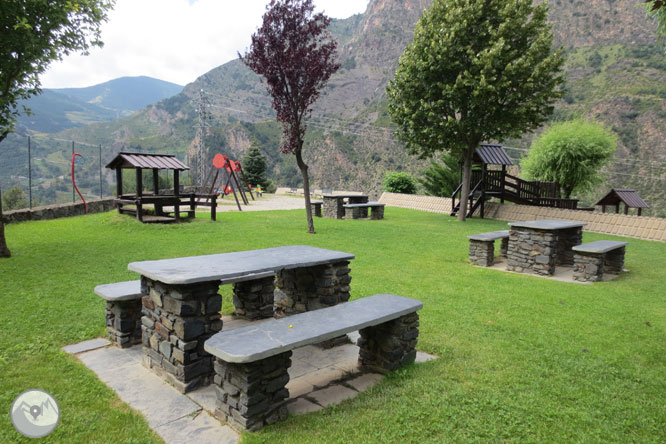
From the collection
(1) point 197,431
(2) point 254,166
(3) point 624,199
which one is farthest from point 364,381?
(2) point 254,166

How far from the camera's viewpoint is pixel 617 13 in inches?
2438

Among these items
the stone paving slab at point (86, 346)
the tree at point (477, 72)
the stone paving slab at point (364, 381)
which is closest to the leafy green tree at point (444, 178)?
the tree at point (477, 72)

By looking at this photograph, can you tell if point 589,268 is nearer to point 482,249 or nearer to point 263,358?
point 482,249

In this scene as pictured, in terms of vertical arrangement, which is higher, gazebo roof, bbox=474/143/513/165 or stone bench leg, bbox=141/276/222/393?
gazebo roof, bbox=474/143/513/165

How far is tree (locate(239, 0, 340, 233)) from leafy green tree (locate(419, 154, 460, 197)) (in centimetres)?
1671

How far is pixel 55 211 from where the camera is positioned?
14.6 metres

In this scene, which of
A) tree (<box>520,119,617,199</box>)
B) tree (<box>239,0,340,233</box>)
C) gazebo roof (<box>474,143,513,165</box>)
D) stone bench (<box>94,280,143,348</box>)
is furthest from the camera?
tree (<box>520,119,617,199</box>)

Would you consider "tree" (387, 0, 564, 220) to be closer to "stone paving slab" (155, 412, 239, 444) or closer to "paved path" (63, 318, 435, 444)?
"paved path" (63, 318, 435, 444)

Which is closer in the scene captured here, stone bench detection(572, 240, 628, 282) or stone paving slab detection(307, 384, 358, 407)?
stone paving slab detection(307, 384, 358, 407)

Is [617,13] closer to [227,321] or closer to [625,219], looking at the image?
[625,219]

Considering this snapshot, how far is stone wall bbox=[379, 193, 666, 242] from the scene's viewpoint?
1356 centimetres

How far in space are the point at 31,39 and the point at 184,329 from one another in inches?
290

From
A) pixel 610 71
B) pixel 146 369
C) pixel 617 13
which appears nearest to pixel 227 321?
pixel 146 369

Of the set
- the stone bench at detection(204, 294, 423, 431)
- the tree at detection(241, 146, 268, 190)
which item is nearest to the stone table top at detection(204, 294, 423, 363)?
the stone bench at detection(204, 294, 423, 431)
